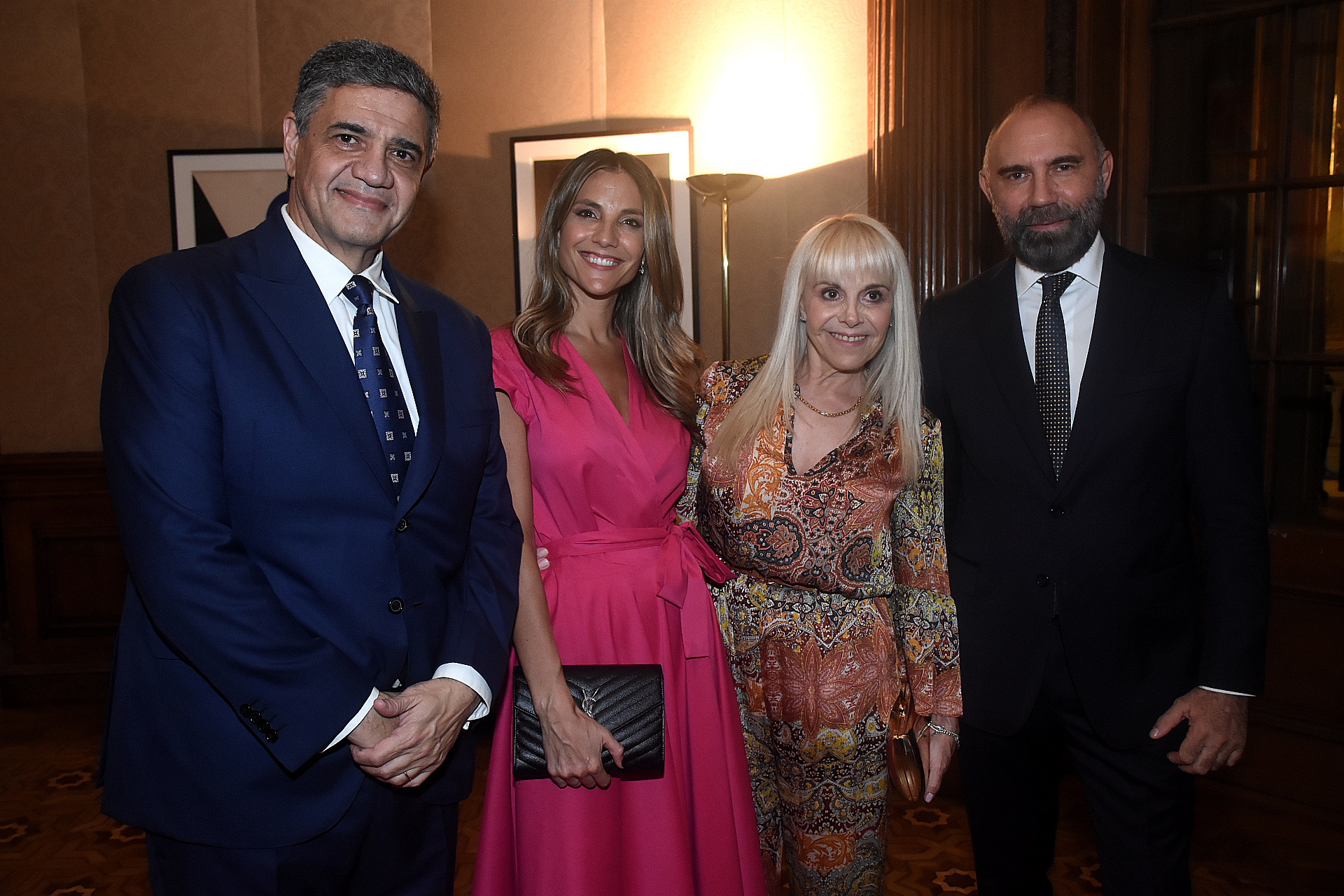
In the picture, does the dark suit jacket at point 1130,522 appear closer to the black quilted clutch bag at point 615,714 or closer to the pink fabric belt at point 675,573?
the pink fabric belt at point 675,573

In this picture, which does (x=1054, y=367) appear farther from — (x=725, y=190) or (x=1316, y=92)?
(x=725, y=190)

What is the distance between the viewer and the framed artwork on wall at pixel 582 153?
4.19m

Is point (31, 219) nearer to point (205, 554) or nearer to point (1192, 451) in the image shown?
point (205, 554)

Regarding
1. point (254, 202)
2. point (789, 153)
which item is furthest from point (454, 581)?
point (254, 202)

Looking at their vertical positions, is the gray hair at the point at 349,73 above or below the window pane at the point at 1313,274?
above

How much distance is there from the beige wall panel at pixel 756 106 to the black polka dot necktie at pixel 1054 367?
198 centimetres

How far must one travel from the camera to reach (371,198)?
4.91 feet

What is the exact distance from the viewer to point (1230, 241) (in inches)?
126

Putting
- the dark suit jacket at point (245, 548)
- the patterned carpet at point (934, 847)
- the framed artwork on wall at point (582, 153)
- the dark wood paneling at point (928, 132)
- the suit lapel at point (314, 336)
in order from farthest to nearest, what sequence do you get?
the framed artwork on wall at point (582, 153) → the dark wood paneling at point (928, 132) → the patterned carpet at point (934, 847) → the suit lapel at point (314, 336) → the dark suit jacket at point (245, 548)

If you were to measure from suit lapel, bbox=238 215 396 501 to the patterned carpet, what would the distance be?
6.74 ft

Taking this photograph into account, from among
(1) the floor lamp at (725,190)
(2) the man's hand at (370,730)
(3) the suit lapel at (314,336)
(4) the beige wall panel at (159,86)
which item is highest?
(4) the beige wall panel at (159,86)

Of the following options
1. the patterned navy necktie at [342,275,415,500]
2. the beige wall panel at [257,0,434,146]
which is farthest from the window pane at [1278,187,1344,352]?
the beige wall panel at [257,0,434,146]

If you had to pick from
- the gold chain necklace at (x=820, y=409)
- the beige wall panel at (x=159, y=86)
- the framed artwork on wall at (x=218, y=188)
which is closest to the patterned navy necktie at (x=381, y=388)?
the gold chain necklace at (x=820, y=409)

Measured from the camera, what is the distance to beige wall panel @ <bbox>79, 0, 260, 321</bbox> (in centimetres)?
432
